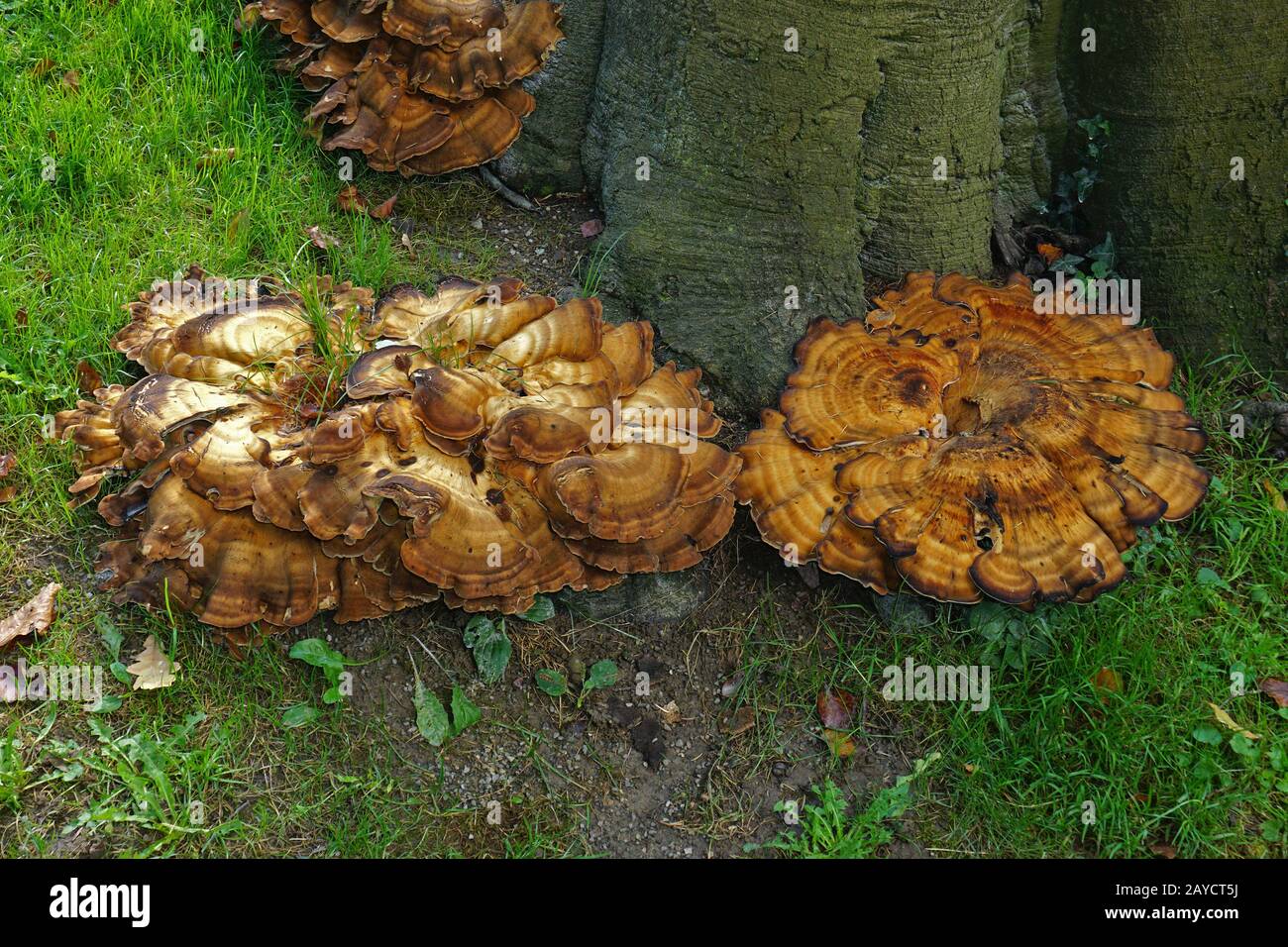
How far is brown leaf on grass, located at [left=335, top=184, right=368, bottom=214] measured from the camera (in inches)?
199

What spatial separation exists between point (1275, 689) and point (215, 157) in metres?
5.37

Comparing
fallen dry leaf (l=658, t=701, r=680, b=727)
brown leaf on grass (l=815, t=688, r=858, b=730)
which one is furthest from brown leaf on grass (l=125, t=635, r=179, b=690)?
brown leaf on grass (l=815, t=688, r=858, b=730)

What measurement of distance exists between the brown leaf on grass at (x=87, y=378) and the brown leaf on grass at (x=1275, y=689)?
4.95 meters

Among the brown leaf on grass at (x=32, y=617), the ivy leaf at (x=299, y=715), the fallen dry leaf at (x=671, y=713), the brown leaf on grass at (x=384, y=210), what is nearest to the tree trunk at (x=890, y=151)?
the brown leaf on grass at (x=384, y=210)

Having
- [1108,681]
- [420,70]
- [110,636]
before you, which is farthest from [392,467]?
[1108,681]

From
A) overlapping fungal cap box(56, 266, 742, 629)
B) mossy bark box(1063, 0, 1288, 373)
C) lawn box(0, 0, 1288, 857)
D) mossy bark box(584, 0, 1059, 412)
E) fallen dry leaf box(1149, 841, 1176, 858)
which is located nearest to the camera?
overlapping fungal cap box(56, 266, 742, 629)

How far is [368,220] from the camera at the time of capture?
5.02 meters

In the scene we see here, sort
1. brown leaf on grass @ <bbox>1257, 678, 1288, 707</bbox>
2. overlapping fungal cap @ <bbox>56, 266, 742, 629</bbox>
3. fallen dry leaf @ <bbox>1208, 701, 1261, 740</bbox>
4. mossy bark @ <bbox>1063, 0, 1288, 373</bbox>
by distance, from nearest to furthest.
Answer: overlapping fungal cap @ <bbox>56, 266, 742, 629</bbox>, fallen dry leaf @ <bbox>1208, 701, 1261, 740</bbox>, brown leaf on grass @ <bbox>1257, 678, 1288, 707</bbox>, mossy bark @ <bbox>1063, 0, 1288, 373</bbox>

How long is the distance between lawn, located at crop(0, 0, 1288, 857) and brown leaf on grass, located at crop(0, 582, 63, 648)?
56 millimetres

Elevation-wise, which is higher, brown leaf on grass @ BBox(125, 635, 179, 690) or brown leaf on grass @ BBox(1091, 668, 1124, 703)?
brown leaf on grass @ BBox(1091, 668, 1124, 703)

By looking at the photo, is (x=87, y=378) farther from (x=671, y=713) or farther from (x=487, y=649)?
(x=671, y=713)

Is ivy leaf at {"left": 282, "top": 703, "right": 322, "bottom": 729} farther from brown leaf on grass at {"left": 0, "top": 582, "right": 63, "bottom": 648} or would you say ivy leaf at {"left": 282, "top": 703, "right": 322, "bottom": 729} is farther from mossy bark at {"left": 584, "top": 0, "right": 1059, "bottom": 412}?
mossy bark at {"left": 584, "top": 0, "right": 1059, "bottom": 412}

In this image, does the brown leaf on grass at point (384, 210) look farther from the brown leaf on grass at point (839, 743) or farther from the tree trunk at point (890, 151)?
the brown leaf on grass at point (839, 743)

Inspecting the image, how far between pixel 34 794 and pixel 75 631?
61cm
